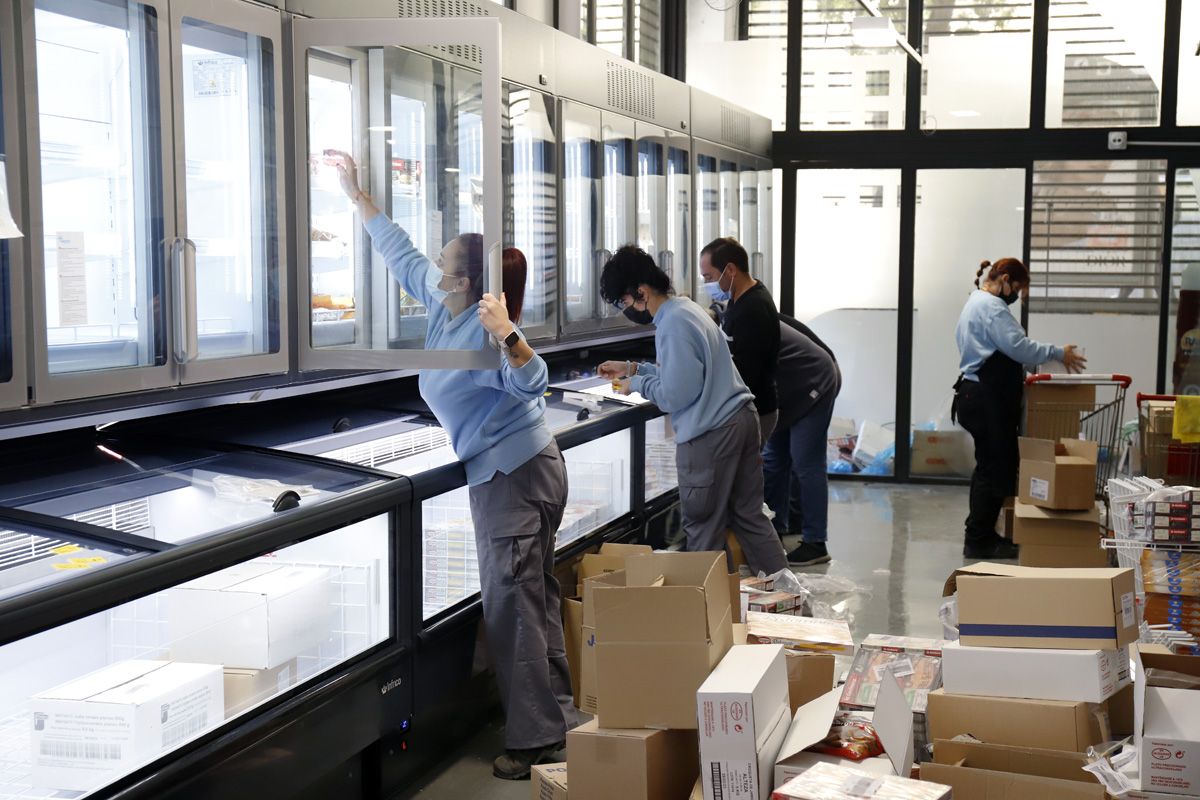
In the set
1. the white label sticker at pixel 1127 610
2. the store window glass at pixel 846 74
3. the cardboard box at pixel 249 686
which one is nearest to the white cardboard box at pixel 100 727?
Answer: the cardboard box at pixel 249 686

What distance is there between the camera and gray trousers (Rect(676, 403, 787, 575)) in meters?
5.26

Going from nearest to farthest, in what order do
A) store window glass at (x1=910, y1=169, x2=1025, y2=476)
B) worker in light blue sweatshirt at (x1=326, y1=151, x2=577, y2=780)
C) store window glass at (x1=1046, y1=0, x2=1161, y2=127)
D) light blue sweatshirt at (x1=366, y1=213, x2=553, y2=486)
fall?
light blue sweatshirt at (x1=366, y1=213, x2=553, y2=486) < worker in light blue sweatshirt at (x1=326, y1=151, x2=577, y2=780) < store window glass at (x1=1046, y1=0, x2=1161, y2=127) < store window glass at (x1=910, y1=169, x2=1025, y2=476)

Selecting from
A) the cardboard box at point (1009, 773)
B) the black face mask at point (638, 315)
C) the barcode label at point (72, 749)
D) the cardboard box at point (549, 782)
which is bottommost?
the cardboard box at point (549, 782)

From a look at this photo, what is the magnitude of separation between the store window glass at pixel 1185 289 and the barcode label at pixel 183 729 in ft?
25.8

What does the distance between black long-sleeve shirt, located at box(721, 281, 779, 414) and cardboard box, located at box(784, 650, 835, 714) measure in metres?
2.51

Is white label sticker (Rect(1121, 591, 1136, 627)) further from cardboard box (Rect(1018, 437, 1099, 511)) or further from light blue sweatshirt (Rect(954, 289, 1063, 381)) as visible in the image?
light blue sweatshirt (Rect(954, 289, 1063, 381))

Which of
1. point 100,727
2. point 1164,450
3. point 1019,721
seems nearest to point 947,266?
point 1164,450

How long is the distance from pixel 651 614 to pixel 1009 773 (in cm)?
88

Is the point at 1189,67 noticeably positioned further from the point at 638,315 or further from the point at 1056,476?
the point at 638,315

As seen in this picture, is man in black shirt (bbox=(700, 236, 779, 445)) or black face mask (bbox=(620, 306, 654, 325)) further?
man in black shirt (bbox=(700, 236, 779, 445))

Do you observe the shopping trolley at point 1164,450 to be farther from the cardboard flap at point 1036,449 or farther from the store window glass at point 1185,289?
the store window glass at point 1185,289

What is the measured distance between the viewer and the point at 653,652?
9.86 ft

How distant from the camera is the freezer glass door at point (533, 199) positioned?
15.8 ft

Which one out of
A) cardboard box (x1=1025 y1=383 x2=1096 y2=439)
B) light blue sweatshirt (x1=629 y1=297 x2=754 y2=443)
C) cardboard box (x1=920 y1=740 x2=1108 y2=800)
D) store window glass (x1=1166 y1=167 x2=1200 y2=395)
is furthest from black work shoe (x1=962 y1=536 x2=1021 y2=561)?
cardboard box (x1=920 y1=740 x2=1108 y2=800)
